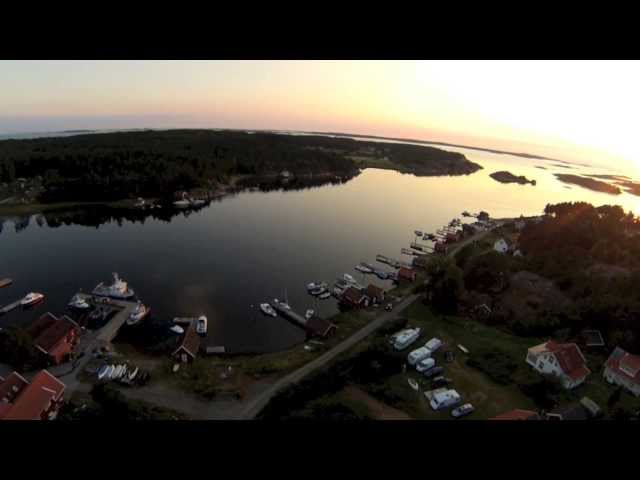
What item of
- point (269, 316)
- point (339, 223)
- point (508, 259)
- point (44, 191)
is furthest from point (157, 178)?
point (508, 259)

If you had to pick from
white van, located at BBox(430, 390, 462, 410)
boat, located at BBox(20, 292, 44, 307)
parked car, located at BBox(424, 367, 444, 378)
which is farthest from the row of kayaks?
parked car, located at BBox(424, 367, 444, 378)

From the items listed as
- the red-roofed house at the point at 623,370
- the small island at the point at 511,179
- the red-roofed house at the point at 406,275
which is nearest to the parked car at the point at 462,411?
the red-roofed house at the point at 623,370

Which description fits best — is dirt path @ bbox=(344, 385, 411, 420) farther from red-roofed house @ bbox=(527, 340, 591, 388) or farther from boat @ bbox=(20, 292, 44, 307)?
boat @ bbox=(20, 292, 44, 307)

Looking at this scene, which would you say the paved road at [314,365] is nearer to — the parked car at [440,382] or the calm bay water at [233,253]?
the calm bay water at [233,253]

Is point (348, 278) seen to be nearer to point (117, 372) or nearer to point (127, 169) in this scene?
point (117, 372)

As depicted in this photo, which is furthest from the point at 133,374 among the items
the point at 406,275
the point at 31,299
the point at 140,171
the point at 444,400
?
the point at 140,171
